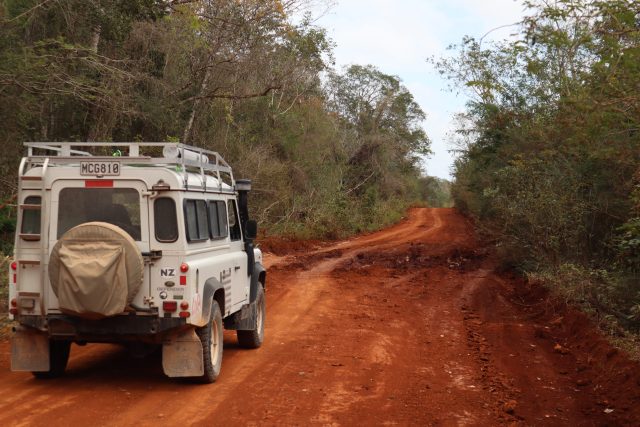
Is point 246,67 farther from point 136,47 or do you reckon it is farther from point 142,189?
point 142,189

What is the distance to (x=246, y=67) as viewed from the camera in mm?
23844

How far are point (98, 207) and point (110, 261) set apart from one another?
719mm

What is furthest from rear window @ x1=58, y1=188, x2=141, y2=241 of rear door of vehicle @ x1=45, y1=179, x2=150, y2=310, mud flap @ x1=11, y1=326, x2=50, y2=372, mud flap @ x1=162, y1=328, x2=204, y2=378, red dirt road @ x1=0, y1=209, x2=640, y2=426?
red dirt road @ x1=0, y1=209, x2=640, y2=426

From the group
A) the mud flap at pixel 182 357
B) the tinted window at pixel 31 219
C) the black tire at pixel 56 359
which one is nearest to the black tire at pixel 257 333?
the mud flap at pixel 182 357

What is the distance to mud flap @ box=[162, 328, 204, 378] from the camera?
276 inches

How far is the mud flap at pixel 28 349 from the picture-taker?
703 cm

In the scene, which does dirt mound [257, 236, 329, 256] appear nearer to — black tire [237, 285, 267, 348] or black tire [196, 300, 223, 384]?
black tire [237, 285, 267, 348]

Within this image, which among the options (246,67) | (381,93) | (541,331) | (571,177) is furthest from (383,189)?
(541,331)

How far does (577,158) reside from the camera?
51.6ft

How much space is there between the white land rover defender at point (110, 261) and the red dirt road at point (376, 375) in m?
0.58

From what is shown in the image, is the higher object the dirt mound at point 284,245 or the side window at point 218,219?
the side window at point 218,219

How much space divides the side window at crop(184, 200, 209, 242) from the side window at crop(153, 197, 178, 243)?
17cm

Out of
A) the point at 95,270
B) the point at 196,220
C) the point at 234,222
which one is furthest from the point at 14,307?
the point at 234,222

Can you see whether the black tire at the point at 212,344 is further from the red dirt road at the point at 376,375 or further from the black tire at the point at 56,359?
the black tire at the point at 56,359
